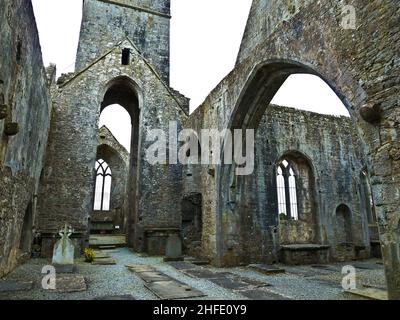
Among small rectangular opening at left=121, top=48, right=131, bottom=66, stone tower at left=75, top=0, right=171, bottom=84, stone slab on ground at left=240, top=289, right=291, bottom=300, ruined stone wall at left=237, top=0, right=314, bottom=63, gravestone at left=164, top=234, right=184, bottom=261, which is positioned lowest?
stone slab on ground at left=240, top=289, right=291, bottom=300

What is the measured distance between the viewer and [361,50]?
13.9 feet

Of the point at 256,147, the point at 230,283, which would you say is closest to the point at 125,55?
the point at 256,147

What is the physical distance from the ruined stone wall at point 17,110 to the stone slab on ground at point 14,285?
521 mm

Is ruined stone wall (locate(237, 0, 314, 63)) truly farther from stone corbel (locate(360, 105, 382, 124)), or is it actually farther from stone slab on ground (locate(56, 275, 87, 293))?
stone slab on ground (locate(56, 275, 87, 293))

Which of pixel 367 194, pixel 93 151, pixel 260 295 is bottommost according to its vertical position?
pixel 260 295

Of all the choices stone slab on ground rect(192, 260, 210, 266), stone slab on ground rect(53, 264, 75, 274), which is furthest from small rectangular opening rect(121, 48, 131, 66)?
stone slab on ground rect(53, 264, 75, 274)

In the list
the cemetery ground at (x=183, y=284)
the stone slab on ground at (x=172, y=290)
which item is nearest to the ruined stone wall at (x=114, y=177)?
the cemetery ground at (x=183, y=284)

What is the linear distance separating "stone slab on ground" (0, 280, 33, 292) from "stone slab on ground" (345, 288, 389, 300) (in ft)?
17.5

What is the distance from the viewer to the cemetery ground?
4707 millimetres

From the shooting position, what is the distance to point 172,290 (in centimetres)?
505

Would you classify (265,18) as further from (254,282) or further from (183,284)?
(183,284)

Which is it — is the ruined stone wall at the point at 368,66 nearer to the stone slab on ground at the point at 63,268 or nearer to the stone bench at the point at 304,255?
the stone bench at the point at 304,255

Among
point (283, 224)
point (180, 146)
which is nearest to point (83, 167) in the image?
point (180, 146)

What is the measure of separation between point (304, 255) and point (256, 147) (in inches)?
145
